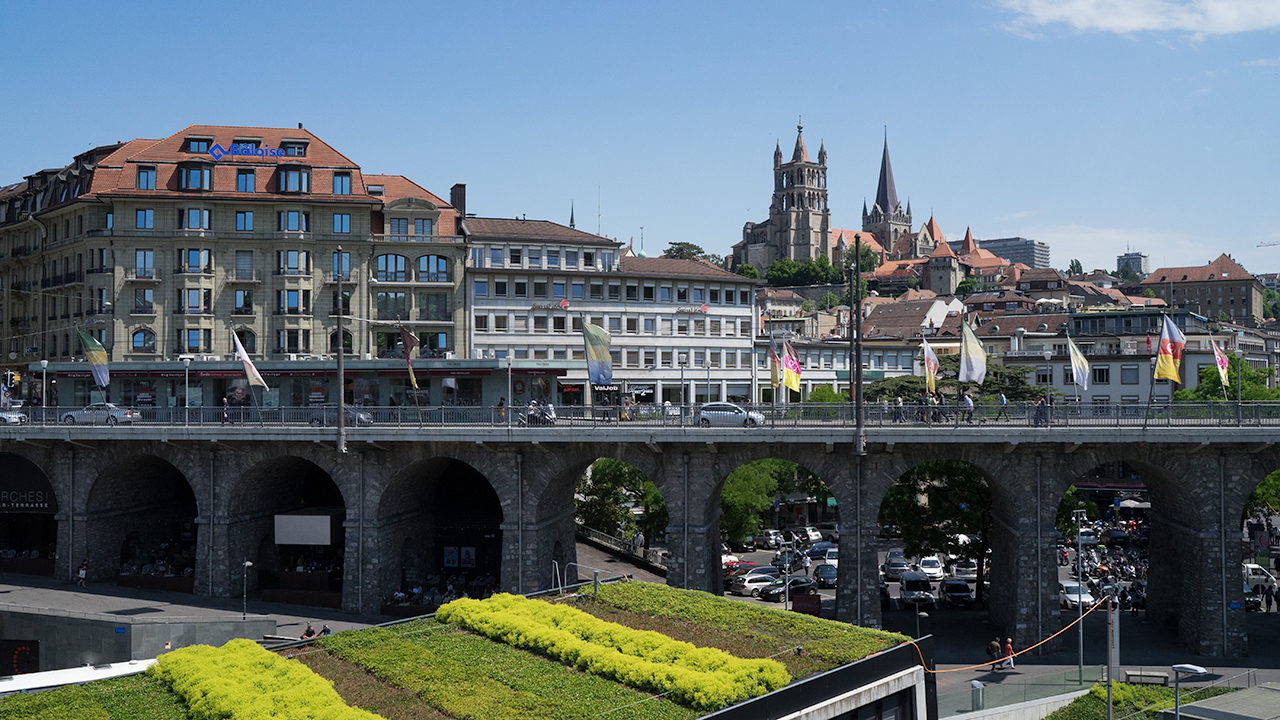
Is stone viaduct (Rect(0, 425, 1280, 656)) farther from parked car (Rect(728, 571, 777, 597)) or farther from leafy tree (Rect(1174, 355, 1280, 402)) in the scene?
leafy tree (Rect(1174, 355, 1280, 402))

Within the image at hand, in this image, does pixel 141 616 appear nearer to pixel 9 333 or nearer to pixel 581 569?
pixel 581 569

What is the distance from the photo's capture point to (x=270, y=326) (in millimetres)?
74375

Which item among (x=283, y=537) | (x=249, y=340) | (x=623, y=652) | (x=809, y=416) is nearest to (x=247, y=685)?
(x=623, y=652)

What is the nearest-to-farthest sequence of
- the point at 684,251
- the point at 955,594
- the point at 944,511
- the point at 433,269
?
the point at 955,594, the point at 944,511, the point at 433,269, the point at 684,251

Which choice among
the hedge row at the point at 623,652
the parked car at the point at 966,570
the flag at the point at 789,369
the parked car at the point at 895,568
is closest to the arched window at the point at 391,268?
the flag at the point at 789,369

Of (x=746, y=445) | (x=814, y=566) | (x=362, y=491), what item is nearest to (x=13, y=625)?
(x=362, y=491)

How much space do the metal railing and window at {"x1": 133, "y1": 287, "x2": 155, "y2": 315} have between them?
23044 millimetres

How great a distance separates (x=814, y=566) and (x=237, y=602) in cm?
3602

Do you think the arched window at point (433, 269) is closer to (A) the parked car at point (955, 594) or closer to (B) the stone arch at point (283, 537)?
(B) the stone arch at point (283, 537)

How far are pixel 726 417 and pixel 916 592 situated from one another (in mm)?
17289

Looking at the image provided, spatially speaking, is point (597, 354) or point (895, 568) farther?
point (895, 568)

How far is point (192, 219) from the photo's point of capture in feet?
238

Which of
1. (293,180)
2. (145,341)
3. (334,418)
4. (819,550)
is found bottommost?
(819,550)

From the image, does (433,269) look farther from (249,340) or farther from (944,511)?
(944,511)
